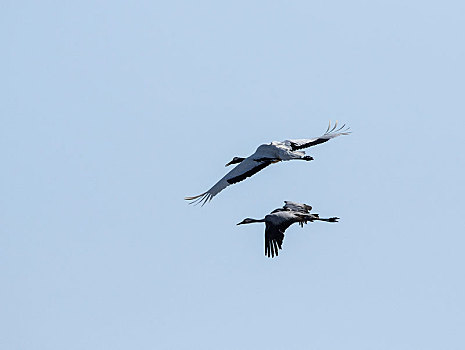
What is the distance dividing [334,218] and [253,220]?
3.96 metres

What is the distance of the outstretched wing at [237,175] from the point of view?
63656mm

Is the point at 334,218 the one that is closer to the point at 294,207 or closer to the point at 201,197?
Answer: the point at 294,207

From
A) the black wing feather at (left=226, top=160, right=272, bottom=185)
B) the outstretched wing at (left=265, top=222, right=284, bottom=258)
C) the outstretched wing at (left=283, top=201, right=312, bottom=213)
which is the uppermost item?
the black wing feather at (left=226, top=160, right=272, bottom=185)

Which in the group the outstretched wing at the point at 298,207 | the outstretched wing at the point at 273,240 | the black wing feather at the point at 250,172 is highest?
the black wing feather at the point at 250,172

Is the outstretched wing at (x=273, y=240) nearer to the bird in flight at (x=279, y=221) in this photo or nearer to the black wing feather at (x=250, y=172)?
the bird in flight at (x=279, y=221)

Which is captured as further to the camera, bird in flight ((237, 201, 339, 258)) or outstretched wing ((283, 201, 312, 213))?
outstretched wing ((283, 201, 312, 213))

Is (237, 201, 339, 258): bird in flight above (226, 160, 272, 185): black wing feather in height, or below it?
below

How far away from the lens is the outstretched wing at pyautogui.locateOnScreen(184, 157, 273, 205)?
63.7 metres

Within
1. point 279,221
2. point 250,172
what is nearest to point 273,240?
point 279,221

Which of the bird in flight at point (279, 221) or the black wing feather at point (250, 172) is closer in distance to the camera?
the bird in flight at point (279, 221)

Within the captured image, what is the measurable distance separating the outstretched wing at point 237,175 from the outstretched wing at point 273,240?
11.8 ft

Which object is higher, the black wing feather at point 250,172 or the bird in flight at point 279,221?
the black wing feather at point 250,172

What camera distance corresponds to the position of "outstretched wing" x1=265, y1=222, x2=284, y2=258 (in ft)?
201

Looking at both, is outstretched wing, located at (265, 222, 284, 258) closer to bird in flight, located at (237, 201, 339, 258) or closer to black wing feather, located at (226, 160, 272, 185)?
bird in flight, located at (237, 201, 339, 258)
